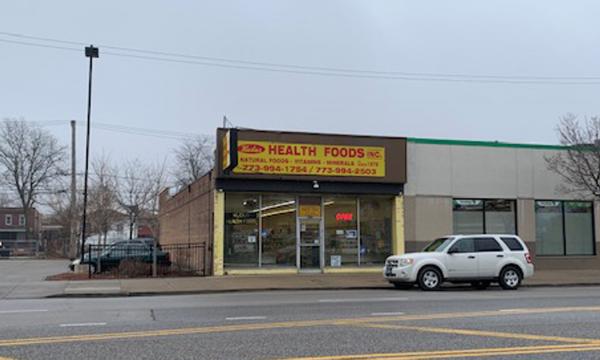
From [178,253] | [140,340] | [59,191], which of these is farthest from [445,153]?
[59,191]

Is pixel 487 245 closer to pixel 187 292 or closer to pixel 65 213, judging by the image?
pixel 187 292

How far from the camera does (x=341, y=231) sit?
928 inches

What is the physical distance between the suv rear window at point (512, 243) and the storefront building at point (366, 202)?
573cm

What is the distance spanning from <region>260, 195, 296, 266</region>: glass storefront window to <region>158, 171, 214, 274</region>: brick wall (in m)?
2.08

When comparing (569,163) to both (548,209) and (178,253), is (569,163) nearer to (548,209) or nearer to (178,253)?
(548,209)

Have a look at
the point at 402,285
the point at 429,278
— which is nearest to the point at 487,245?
the point at 429,278

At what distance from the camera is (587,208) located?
2631 centimetres

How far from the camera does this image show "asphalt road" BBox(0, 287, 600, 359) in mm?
7578

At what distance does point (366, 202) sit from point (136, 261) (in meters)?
9.51

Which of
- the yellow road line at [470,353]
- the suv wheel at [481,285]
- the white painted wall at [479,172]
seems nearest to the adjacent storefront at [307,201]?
the white painted wall at [479,172]

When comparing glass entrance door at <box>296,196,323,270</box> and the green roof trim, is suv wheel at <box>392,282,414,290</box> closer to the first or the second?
glass entrance door at <box>296,196,323,270</box>

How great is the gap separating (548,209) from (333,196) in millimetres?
9758

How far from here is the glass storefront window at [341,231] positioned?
2341 cm

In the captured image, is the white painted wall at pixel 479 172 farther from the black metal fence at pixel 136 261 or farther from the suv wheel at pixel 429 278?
the black metal fence at pixel 136 261
